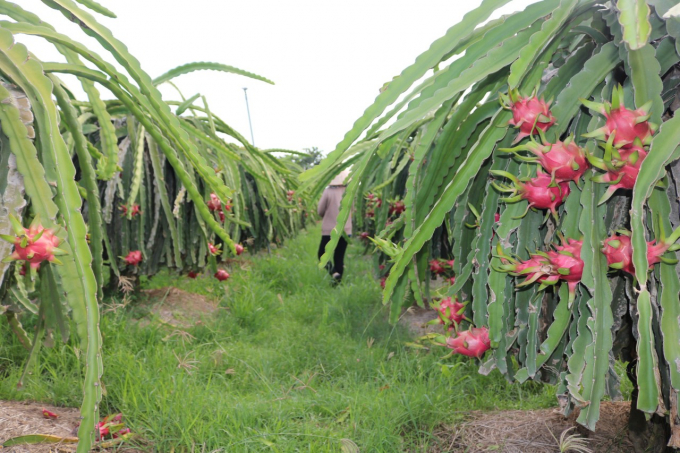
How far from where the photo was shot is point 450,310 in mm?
1218

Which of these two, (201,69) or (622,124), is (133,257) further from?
(622,124)

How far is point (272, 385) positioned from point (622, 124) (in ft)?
6.60

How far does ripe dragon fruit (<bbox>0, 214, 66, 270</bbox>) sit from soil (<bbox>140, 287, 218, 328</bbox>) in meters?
2.28

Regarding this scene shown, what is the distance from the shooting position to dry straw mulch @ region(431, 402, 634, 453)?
5.19 feet

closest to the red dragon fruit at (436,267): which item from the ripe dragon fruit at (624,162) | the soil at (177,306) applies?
the soil at (177,306)

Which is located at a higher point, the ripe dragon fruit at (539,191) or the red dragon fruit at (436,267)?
the ripe dragon fruit at (539,191)

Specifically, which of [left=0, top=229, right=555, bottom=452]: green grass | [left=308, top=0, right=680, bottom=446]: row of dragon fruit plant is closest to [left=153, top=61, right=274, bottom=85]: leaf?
[left=308, top=0, right=680, bottom=446]: row of dragon fruit plant

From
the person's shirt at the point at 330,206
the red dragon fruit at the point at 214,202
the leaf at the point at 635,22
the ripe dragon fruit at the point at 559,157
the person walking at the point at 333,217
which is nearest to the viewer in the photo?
the leaf at the point at 635,22

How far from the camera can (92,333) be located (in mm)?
921

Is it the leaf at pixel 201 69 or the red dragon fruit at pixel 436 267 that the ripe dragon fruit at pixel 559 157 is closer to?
the leaf at pixel 201 69

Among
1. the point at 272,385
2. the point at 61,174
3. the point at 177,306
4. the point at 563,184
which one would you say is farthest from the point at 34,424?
the point at 177,306

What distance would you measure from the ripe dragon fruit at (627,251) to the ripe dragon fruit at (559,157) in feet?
0.45

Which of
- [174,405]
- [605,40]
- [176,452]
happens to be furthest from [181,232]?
[605,40]

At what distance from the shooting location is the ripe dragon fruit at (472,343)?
1.12 m
